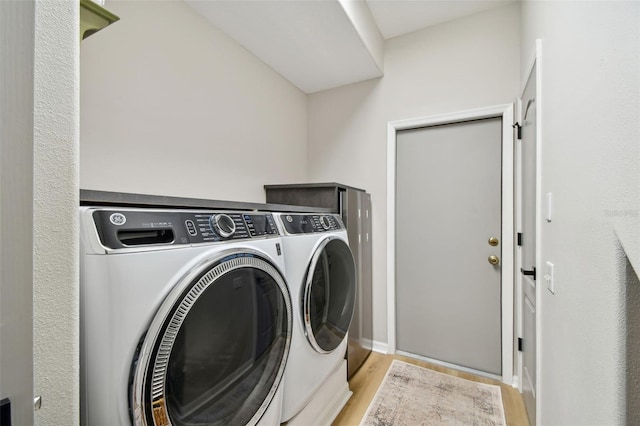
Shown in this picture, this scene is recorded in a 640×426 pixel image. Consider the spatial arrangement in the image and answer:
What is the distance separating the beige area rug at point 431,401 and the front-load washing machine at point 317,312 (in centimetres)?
26

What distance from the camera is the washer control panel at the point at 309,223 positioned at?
1.22 meters

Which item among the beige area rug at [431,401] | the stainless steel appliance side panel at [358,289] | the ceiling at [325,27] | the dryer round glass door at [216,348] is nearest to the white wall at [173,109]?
the ceiling at [325,27]

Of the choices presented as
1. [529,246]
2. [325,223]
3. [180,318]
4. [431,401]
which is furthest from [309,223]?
[431,401]

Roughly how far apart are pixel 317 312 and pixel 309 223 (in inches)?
17.3

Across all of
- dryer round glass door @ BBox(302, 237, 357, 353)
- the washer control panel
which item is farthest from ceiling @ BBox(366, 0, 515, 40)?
dryer round glass door @ BBox(302, 237, 357, 353)

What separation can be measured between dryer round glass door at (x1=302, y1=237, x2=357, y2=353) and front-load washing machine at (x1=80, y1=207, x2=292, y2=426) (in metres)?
0.22

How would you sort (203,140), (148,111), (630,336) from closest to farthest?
(630,336), (148,111), (203,140)

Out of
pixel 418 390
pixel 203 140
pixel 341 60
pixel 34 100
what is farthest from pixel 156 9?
pixel 418 390

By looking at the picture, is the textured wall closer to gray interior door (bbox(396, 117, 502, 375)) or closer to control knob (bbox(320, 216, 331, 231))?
control knob (bbox(320, 216, 331, 231))

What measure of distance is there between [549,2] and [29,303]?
1.85m

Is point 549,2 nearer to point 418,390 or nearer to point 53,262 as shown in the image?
point 53,262

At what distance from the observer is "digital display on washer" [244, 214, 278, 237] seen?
3.25 ft

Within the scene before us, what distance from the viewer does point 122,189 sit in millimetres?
1325

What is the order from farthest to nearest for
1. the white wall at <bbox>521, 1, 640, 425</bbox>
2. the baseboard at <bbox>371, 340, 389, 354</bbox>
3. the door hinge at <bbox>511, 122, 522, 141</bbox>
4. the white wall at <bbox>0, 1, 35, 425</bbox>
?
the baseboard at <bbox>371, 340, 389, 354</bbox>
the door hinge at <bbox>511, 122, 522, 141</bbox>
the white wall at <bbox>521, 1, 640, 425</bbox>
the white wall at <bbox>0, 1, 35, 425</bbox>
